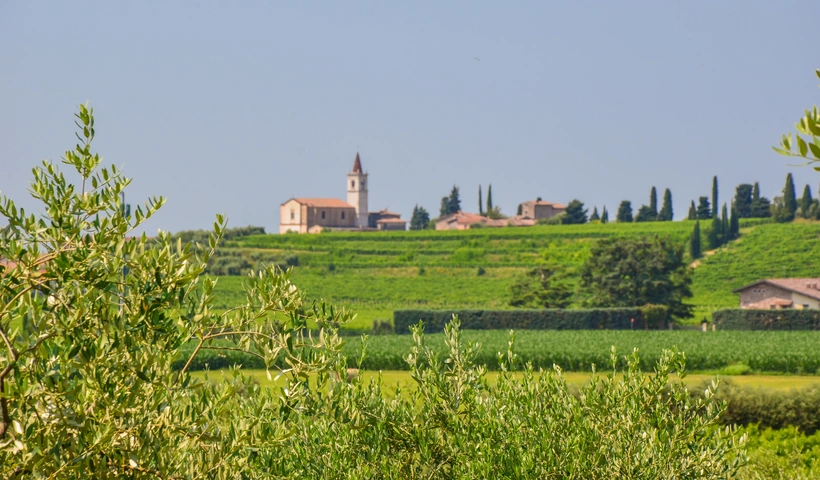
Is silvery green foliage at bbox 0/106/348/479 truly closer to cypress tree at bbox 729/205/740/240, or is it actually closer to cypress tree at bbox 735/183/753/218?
cypress tree at bbox 729/205/740/240

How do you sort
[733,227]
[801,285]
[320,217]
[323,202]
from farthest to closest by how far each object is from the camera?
[323,202]
[320,217]
[733,227]
[801,285]

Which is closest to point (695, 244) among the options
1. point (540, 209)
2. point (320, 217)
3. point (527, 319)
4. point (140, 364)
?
point (527, 319)

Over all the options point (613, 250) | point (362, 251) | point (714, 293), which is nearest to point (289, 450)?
point (613, 250)

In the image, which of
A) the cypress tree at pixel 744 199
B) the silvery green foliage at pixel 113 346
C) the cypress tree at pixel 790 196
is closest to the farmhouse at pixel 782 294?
the cypress tree at pixel 790 196

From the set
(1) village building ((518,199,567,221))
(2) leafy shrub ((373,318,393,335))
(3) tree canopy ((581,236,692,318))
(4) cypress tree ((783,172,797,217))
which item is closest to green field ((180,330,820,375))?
(2) leafy shrub ((373,318,393,335))

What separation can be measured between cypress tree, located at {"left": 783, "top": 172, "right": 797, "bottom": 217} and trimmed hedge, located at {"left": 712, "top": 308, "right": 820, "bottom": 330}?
157 ft

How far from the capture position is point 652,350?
3862cm

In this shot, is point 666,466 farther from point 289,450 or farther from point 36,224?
point 36,224

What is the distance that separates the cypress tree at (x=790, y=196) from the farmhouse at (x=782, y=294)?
37.2 m

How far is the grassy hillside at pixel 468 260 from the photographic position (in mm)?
74500

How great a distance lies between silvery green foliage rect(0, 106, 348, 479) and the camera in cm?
342

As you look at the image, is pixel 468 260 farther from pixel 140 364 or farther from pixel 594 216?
pixel 140 364

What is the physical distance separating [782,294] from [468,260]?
33911 millimetres

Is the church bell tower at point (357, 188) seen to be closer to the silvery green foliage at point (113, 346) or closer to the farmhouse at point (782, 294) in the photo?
the farmhouse at point (782, 294)
